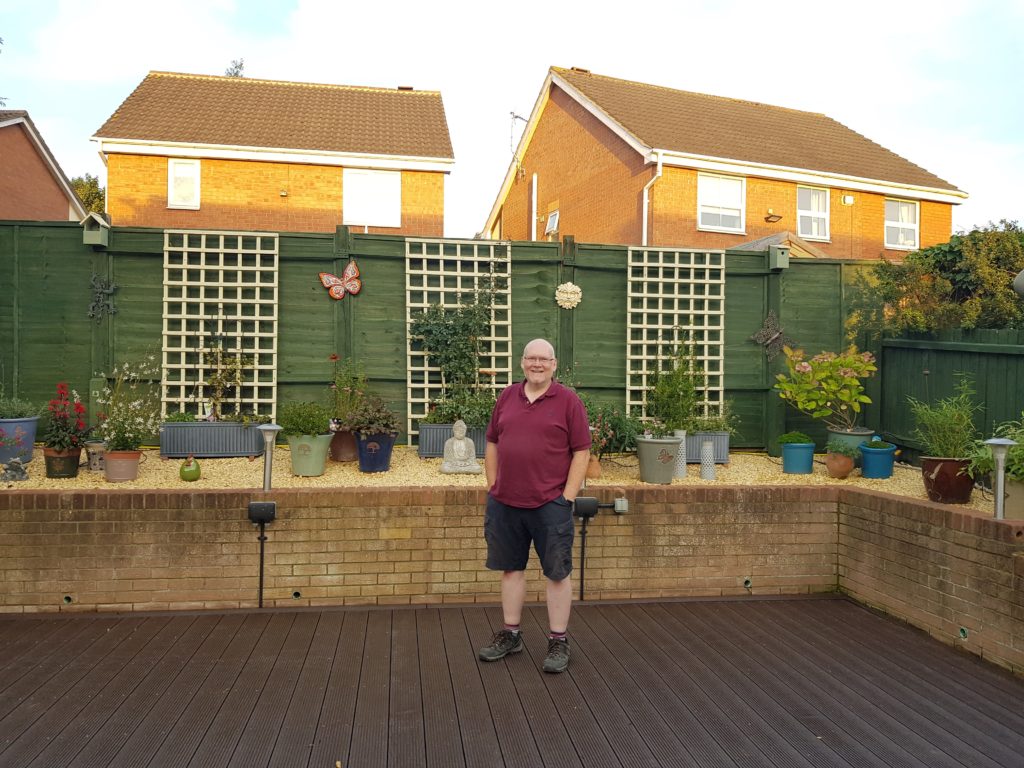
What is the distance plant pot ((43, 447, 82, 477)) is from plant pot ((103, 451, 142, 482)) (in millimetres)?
224

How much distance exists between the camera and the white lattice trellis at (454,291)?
732cm

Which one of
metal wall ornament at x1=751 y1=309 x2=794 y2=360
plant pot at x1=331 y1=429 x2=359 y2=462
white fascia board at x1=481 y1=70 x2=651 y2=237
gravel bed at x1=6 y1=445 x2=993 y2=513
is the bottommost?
gravel bed at x1=6 y1=445 x2=993 y2=513

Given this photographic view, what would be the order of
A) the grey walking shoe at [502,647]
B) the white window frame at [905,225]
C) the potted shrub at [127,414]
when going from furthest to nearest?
the white window frame at [905,225] → the potted shrub at [127,414] → the grey walking shoe at [502,647]

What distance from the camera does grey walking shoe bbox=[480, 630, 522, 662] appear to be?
3877mm

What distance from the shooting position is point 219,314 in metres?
7.02

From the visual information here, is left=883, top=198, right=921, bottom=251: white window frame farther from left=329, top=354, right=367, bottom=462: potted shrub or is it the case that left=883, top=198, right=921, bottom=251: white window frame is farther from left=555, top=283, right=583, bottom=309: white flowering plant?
left=329, top=354, right=367, bottom=462: potted shrub

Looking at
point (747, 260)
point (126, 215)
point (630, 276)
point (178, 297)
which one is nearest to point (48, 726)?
point (178, 297)

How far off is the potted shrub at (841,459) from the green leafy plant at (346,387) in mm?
3898

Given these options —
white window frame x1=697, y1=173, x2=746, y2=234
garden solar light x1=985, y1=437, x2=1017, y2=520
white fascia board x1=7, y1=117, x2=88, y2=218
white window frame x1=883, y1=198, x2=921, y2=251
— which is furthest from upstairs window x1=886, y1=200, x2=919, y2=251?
white fascia board x1=7, y1=117, x2=88, y2=218

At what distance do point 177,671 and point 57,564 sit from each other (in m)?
1.48

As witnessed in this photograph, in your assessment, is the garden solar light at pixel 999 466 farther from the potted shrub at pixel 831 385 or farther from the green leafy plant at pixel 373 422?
the green leafy plant at pixel 373 422

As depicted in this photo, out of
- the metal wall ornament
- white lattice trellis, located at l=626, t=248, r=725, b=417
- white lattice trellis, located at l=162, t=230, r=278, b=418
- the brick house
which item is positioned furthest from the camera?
the brick house

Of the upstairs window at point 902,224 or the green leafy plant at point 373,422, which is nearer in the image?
the green leafy plant at point 373,422

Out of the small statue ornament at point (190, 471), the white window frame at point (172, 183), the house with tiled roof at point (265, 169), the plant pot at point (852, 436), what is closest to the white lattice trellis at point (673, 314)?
the plant pot at point (852, 436)
